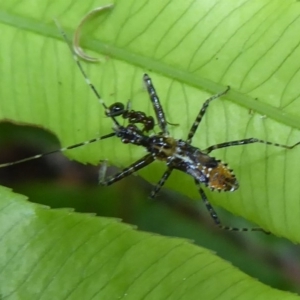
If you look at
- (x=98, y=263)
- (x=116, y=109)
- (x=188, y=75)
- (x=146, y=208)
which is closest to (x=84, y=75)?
(x=116, y=109)

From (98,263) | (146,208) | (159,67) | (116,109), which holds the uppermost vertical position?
(159,67)

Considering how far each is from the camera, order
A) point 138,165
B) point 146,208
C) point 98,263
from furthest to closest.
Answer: point 146,208, point 138,165, point 98,263

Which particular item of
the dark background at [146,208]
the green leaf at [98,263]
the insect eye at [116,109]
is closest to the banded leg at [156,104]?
the insect eye at [116,109]

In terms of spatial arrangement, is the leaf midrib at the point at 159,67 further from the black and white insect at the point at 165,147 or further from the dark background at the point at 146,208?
the dark background at the point at 146,208

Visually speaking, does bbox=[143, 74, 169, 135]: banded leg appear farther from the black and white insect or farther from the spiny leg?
the spiny leg

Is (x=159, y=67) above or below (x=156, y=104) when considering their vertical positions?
above

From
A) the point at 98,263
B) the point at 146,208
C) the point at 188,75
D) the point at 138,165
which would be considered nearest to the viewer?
the point at 98,263

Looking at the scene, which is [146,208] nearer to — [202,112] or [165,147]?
[165,147]

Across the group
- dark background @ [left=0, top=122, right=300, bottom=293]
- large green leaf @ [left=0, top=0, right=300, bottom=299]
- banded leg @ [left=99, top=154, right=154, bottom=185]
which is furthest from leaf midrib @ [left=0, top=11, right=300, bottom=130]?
dark background @ [left=0, top=122, right=300, bottom=293]
